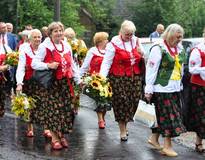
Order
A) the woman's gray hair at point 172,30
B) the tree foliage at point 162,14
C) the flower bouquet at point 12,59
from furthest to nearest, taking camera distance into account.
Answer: the tree foliage at point 162,14, the flower bouquet at point 12,59, the woman's gray hair at point 172,30

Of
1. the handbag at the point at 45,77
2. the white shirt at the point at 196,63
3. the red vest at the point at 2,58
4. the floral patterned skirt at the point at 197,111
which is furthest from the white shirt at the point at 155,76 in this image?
the red vest at the point at 2,58

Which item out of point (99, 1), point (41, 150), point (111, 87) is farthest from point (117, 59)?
point (99, 1)

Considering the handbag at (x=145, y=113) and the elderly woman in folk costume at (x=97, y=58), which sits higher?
the elderly woman in folk costume at (x=97, y=58)

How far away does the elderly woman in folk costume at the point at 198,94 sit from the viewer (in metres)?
9.23

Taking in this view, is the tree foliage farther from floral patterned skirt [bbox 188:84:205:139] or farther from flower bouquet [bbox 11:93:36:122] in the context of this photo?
flower bouquet [bbox 11:93:36:122]

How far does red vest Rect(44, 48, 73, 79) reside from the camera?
9148 mm

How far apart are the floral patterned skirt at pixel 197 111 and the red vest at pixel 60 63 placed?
6.18ft

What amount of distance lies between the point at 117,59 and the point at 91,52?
177 centimetres

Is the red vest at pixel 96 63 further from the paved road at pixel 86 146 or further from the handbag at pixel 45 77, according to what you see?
the handbag at pixel 45 77

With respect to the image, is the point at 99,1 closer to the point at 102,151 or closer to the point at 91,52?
the point at 91,52

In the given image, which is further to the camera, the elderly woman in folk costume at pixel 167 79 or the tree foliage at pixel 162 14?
the tree foliage at pixel 162 14

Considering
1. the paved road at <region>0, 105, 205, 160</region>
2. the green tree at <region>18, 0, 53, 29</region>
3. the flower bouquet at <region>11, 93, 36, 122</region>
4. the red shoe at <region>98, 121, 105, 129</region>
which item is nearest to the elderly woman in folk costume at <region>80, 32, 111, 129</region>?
the red shoe at <region>98, 121, 105, 129</region>

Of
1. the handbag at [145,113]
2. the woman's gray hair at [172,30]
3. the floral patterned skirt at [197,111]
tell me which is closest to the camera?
the woman's gray hair at [172,30]

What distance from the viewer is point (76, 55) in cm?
1269
